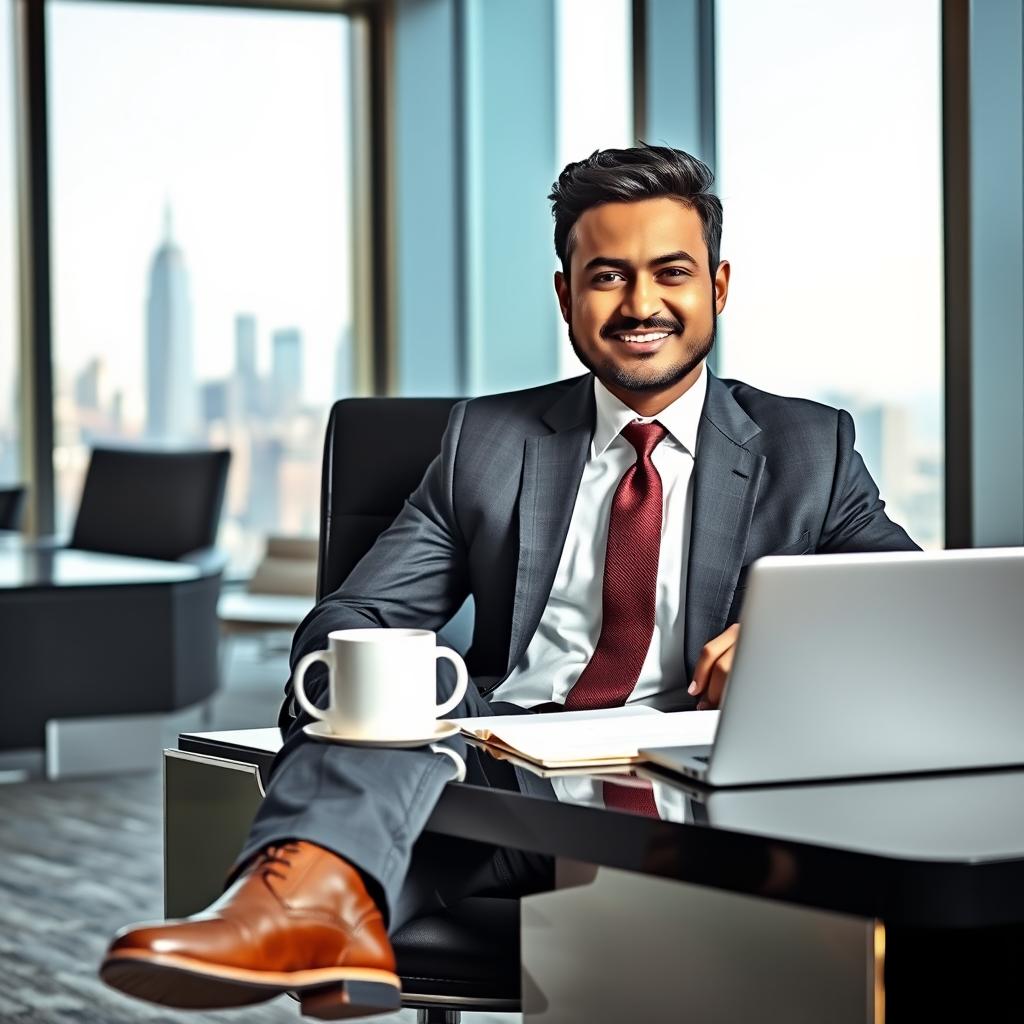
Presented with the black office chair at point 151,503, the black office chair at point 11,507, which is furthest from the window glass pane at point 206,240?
the black office chair at point 151,503

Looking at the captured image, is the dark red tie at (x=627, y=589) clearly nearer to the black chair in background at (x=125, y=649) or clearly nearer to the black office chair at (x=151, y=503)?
the black chair in background at (x=125, y=649)

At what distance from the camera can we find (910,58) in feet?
11.8

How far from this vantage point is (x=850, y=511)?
181 cm

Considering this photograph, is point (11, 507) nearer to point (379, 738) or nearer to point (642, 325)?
point (642, 325)

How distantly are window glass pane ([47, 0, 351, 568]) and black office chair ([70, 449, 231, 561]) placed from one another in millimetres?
1896

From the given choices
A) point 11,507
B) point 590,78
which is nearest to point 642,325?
point 590,78

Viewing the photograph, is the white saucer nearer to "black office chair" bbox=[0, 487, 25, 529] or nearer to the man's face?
the man's face

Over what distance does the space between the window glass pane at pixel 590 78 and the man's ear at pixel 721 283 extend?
3253 millimetres

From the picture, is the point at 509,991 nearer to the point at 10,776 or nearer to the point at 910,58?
the point at 910,58

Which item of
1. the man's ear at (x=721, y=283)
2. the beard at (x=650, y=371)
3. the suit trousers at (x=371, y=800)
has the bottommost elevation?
the suit trousers at (x=371, y=800)

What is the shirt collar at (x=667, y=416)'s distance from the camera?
1.87 m

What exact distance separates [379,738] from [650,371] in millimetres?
746

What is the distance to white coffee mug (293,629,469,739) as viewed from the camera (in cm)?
121

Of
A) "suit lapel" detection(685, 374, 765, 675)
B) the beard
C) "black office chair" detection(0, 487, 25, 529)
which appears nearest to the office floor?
"suit lapel" detection(685, 374, 765, 675)
